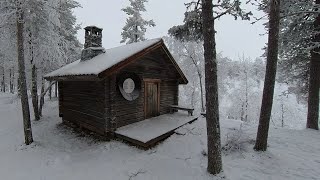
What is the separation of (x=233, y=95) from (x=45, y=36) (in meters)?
28.2

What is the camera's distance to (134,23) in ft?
77.9

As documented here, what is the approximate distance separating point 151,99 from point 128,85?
7.70 feet

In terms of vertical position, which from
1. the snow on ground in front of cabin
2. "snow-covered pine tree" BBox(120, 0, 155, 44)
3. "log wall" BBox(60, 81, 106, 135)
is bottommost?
the snow on ground in front of cabin

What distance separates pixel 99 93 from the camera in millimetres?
11180

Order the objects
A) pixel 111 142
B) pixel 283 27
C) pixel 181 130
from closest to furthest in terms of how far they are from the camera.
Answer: pixel 111 142
pixel 181 130
pixel 283 27

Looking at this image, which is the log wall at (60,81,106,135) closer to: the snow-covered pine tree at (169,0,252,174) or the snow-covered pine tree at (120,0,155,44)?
the snow-covered pine tree at (169,0,252,174)

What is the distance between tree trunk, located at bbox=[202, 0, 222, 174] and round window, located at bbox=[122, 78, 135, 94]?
18.8 feet

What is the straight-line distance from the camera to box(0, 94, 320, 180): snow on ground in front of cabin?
24.3 ft

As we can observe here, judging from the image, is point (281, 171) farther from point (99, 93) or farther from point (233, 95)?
point (233, 95)

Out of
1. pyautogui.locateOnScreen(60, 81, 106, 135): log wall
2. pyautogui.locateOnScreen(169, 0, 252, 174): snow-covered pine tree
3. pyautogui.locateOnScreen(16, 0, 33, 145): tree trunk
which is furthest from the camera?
pyautogui.locateOnScreen(60, 81, 106, 135): log wall

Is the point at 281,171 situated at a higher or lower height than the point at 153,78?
lower

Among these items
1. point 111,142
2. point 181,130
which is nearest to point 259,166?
point 181,130

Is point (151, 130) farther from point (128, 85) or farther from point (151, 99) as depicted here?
point (151, 99)

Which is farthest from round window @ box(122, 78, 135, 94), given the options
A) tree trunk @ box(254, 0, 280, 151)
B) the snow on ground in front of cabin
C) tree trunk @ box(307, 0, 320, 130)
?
tree trunk @ box(307, 0, 320, 130)
